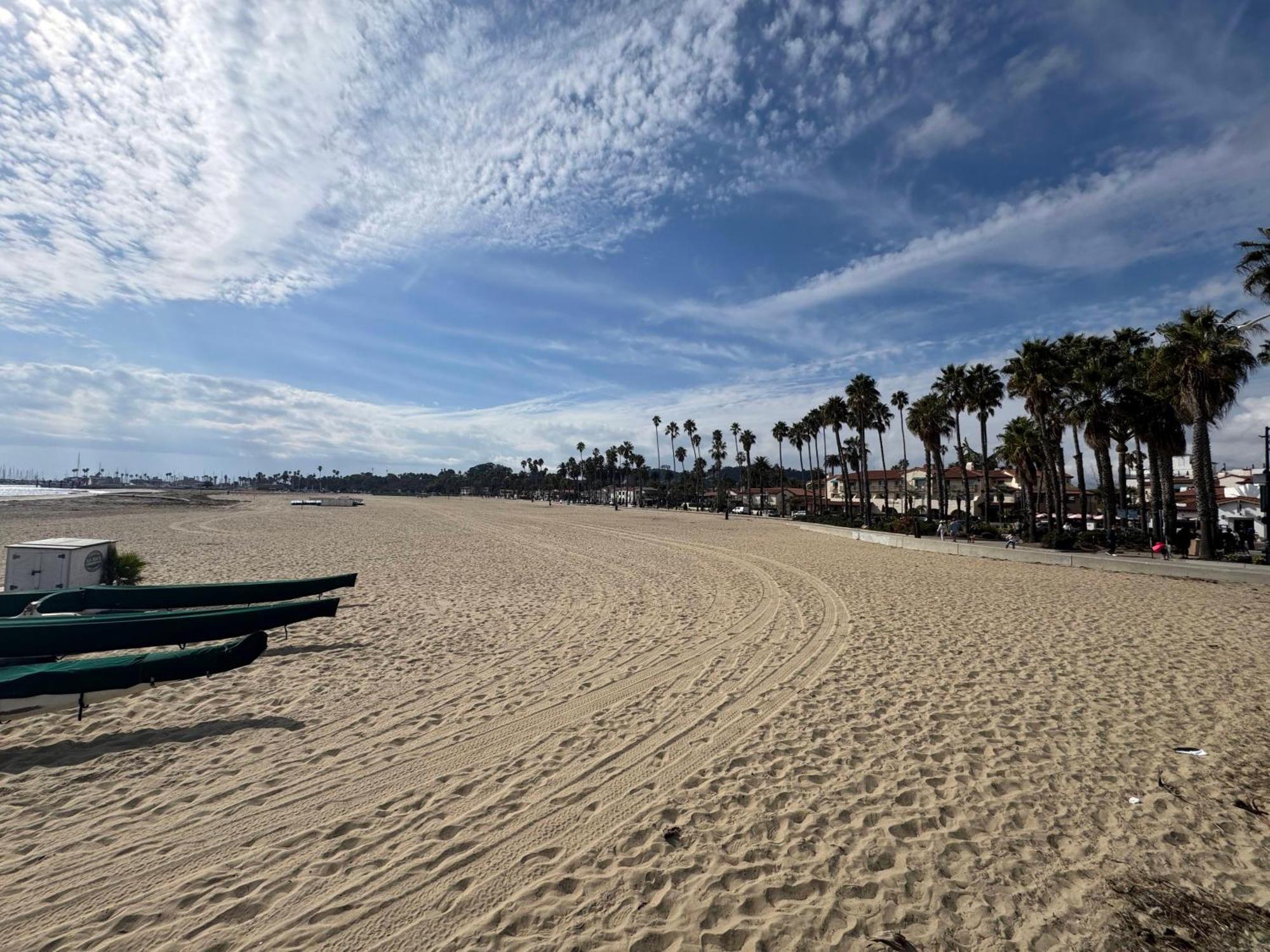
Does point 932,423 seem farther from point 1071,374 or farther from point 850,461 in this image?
point 850,461

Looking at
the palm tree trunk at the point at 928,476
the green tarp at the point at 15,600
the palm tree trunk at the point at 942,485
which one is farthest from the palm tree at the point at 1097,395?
the green tarp at the point at 15,600

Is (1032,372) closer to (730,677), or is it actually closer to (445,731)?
(730,677)

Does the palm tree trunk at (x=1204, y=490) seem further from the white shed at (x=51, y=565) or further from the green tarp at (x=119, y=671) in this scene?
the white shed at (x=51, y=565)

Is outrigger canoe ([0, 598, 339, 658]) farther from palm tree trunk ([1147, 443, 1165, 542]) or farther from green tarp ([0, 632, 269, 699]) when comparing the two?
palm tree trunk ([1147, 443, 1165, 542])

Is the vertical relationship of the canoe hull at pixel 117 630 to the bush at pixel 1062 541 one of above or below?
above

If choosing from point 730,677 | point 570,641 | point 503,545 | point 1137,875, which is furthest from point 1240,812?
point 503,545

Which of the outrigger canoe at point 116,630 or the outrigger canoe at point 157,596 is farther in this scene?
the outrigger canoe at point 157,596

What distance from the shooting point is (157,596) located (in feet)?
35.4

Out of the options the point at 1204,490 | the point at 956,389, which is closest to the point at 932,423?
the point at 956,389

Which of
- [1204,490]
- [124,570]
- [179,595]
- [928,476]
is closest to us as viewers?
[179,595]

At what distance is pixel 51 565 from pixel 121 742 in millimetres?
8145

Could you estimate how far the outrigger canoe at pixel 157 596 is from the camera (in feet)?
31.2

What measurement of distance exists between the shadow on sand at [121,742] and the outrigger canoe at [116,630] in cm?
193

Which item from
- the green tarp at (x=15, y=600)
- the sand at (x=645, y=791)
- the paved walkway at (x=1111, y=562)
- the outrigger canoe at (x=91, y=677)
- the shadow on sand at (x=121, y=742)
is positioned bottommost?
the paved walkway at (x=1111, y=562)
